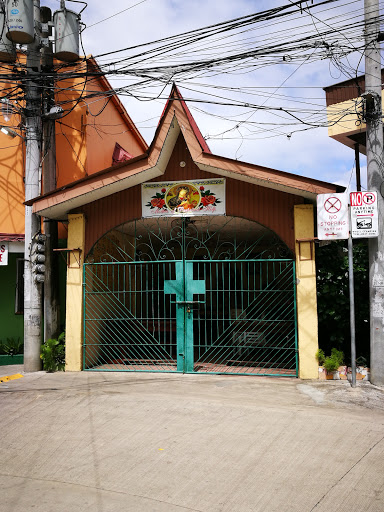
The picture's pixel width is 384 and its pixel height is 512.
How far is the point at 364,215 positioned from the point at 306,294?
164 cm

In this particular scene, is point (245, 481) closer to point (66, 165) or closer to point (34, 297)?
point (34, 297)

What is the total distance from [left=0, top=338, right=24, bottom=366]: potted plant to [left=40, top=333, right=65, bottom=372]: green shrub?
69.9 inches

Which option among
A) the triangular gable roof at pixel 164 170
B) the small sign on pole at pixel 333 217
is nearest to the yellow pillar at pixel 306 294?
the triangular gable roof at pixel 164 170

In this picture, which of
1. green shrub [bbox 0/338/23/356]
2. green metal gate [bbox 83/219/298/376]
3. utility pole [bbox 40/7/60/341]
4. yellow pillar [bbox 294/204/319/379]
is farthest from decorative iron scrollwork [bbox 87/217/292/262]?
green shrub [bbox 0/338/23/356]

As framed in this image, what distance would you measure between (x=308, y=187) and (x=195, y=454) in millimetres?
4848

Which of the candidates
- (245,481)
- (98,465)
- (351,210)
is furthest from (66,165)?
(245,481)

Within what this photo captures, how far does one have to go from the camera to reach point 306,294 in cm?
827

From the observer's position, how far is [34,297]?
9.29 m

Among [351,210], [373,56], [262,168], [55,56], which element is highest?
[55,56]

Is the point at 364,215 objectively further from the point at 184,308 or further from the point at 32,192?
the point at 32,192

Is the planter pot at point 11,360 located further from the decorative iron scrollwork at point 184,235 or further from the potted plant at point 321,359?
the potted plant at point 321,359

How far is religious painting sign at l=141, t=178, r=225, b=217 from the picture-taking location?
29.1 ft

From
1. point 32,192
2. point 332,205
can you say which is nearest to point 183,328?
point 332,205

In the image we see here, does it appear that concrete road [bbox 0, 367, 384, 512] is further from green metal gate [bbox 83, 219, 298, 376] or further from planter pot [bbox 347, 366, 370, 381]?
green metal gate [bbox 83, 219, 298, 376]
